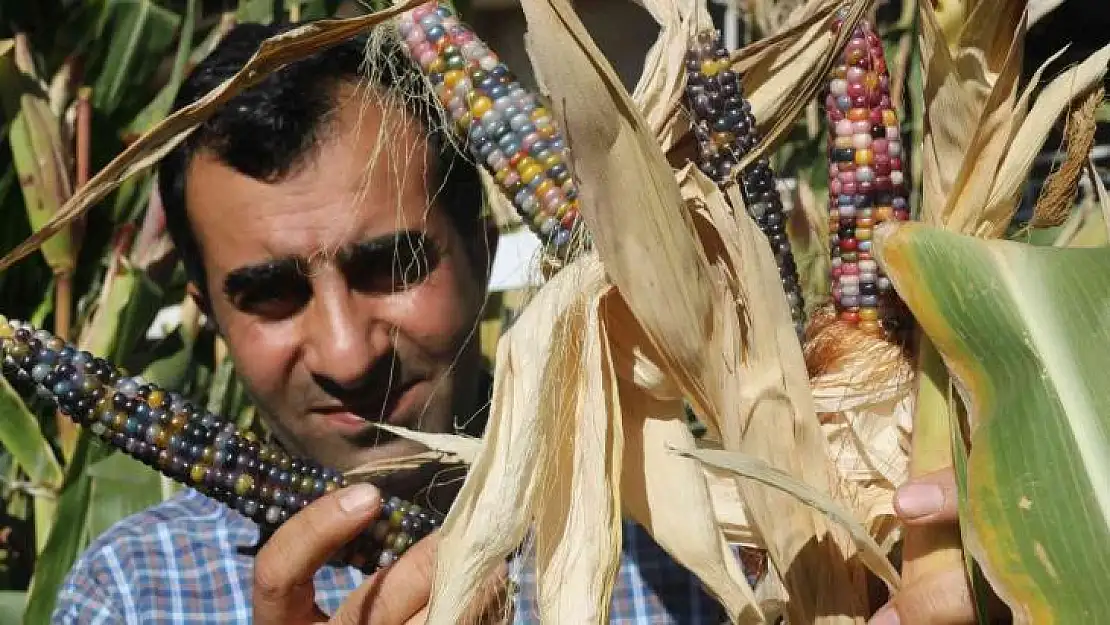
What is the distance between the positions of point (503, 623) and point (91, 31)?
34.1 inches

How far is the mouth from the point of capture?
2.25 feet

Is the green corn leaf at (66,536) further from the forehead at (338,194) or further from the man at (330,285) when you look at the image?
the forehead at (338,194)

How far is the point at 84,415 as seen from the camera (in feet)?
1.77

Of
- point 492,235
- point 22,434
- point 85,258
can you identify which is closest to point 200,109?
point 492,235

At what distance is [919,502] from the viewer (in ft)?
1.19

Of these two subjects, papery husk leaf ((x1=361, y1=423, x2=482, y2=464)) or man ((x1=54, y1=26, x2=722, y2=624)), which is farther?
man ((x1=54, y1=26, x2=722, y2=624))

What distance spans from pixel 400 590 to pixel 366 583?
26 millimetres

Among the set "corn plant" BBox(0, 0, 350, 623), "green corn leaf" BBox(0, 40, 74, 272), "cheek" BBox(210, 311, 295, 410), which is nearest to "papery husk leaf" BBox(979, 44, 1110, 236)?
"cheek" BBox(210, 311, 295, 410)

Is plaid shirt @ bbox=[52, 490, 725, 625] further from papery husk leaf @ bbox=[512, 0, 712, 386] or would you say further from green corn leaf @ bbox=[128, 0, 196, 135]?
green corn leaf @ bbox=[128, 0, 196, 135]

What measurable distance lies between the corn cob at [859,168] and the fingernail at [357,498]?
0.21m

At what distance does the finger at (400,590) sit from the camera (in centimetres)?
47

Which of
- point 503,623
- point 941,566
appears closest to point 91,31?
point 503,623

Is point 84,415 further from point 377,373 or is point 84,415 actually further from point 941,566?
point 941,566

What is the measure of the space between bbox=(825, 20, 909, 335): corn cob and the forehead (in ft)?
0.82
